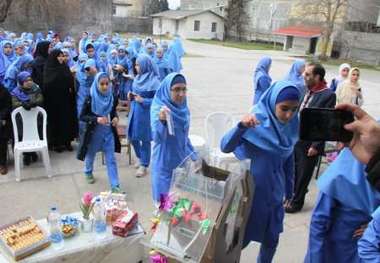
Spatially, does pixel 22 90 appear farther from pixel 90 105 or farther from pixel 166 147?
pixel 166 147

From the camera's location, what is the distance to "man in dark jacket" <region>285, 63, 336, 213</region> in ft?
14.0

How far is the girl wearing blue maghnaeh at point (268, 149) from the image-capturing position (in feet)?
8.81

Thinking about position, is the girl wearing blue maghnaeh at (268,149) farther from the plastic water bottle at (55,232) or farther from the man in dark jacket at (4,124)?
the man in dark jacket at (4,124)

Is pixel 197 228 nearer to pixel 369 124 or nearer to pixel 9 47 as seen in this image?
pixel 369 124

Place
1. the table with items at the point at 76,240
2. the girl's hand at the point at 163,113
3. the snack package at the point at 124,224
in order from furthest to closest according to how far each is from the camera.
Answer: the girl's hand at the point at 163,113 < the snack package at the point at 124,224 < the table with items at the point at 76,240

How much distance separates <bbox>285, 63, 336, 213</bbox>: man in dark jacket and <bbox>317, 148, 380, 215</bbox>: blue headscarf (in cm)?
220

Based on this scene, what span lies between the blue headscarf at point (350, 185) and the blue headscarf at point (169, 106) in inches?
72.2

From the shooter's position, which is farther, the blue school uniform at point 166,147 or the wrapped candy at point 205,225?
the blue school uniform at point 166,147

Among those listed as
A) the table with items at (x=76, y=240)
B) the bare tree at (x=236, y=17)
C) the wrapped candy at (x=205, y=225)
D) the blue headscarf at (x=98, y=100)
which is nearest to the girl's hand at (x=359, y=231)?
the wrapped candy at (x=205, y=225)

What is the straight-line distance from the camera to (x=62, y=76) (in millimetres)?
6023

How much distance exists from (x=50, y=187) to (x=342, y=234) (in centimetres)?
394

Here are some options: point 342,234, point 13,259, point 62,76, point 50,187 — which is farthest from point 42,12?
point 342,234

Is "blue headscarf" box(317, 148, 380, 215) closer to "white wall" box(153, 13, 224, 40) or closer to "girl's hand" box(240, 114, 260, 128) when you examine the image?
"girl's hand" box(240, 114, 260, 128)

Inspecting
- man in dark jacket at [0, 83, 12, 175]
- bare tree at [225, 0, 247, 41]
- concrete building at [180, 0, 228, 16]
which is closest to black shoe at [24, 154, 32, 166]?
man in dark jacket at [0, 83, 12, 175]
